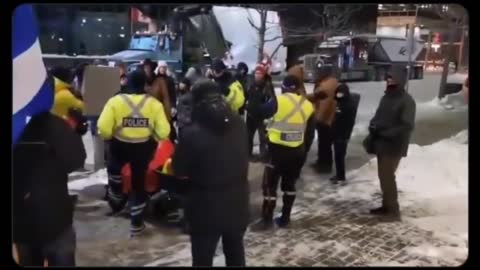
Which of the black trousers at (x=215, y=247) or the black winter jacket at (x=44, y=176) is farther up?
the black winter jacket at (x=44, y=176)

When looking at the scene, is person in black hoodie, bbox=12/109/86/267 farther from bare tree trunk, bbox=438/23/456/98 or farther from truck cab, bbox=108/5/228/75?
bare tree trunk, bbox=438/23/456/98

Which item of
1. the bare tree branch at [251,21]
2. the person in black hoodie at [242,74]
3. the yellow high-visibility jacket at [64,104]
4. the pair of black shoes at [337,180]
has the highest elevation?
the bare tree branch at [251,21]

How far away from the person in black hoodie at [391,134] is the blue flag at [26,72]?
934 millimetres

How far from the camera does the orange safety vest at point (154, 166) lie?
1.36m

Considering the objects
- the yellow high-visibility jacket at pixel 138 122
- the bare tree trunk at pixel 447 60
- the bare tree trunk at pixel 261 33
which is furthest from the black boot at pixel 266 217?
the bare tree trunk at pixel 447 60

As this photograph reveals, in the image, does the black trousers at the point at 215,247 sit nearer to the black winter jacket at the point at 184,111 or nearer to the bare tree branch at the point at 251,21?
the black winter jacket at the point at 184,111

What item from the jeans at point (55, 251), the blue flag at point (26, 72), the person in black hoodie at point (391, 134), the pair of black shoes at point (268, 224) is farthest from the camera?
the pair of black shoes at point (268, 224)

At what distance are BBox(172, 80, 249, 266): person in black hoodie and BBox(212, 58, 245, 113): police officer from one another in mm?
26

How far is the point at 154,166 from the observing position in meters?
1.37

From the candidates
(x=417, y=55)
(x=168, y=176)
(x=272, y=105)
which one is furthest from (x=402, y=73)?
(x=168, y=176)

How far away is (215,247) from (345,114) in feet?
1.87

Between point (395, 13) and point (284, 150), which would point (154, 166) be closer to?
point (284, 150)

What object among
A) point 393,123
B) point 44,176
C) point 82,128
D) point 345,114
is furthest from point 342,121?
point 44,176

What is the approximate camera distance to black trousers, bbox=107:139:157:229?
1350 mm
